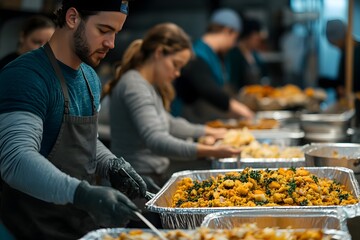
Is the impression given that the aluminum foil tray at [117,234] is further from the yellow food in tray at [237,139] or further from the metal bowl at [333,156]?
the yellow food in tray at [237,139]

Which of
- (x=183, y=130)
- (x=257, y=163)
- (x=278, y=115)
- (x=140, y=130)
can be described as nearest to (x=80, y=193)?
(x=140, y=130)

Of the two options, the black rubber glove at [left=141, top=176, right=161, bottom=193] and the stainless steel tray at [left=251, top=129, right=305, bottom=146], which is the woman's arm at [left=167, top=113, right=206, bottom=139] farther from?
the black rubber glove at [left=141, top=176, right=161, bottom=193]

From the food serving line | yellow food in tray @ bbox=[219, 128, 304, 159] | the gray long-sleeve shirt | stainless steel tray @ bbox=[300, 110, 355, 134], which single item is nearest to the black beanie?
the gray long-sleeve shirt

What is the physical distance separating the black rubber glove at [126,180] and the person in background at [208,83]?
2.49m

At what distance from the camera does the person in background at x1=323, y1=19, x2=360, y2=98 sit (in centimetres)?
629

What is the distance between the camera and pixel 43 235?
2.33 meters

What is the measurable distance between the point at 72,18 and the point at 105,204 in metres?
0.78

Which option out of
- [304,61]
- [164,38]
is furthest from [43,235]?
[304,61]

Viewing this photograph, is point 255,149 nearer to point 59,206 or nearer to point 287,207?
point 287,207

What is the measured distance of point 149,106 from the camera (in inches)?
130

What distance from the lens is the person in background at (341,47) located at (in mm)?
6293

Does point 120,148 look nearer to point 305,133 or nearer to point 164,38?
point 164,38

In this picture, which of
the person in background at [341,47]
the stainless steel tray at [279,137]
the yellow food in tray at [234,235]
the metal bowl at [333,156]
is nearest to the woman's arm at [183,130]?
the stainless steel tray at [279,137]

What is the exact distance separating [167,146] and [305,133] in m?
1.36
